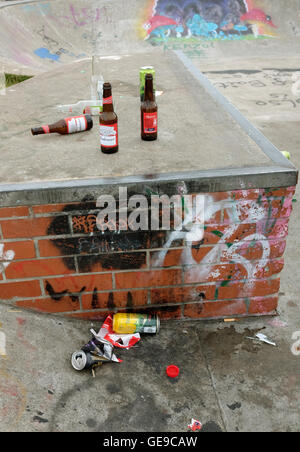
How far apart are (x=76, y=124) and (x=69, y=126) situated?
6 cm

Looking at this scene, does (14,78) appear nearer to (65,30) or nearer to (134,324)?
(65,30)

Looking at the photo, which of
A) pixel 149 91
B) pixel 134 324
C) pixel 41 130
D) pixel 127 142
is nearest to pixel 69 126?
pixel 41 130

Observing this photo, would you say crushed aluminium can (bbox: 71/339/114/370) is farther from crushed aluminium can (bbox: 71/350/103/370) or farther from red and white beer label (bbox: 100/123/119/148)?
red and white beer label (bbox: 100/123/119/148)

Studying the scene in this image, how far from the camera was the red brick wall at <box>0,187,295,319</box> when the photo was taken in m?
2.34

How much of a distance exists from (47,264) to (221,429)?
1324 mm

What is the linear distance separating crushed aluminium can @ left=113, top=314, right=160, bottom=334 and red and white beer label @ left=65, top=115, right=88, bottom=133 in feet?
4.79

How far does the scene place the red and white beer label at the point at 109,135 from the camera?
2561mm

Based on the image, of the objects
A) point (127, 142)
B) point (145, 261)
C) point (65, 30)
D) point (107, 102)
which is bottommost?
point (65, 30)

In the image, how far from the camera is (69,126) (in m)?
3.07

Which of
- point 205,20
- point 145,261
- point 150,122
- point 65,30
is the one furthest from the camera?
point 205,20

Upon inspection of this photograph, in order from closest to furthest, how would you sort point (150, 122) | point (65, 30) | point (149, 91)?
point (149, 91)
point (150, 122)
point (65, 30)

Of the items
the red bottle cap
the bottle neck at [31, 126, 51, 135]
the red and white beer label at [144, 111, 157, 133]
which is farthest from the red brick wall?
the bottle neck at [31, 126, 51, 135]

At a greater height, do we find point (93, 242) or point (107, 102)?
point (107, 102)
